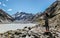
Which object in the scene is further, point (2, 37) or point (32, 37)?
point (2, 37)

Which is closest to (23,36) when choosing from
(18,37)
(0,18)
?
(18,37)

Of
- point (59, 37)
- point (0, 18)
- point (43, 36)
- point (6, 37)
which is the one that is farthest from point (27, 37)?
point (0, 18)

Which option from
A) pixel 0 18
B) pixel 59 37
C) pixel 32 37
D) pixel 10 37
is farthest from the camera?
pixel 0 18

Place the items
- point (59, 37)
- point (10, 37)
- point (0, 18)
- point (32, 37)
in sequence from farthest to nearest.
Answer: point (0, 18) < point (59, 37) < point (10, 37) < point (32, 37)

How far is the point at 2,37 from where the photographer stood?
72.8 feet

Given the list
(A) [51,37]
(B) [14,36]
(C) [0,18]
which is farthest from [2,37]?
(C) [0,18]

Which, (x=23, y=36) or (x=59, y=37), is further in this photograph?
(x=59, y=37)

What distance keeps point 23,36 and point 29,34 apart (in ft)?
2.58

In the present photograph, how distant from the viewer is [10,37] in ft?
67.4

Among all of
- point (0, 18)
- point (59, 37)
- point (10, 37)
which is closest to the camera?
point (10, 37)

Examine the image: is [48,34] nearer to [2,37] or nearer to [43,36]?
[43,36]

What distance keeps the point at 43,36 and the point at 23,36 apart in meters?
2.51

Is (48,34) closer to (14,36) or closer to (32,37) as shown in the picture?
(32,37)

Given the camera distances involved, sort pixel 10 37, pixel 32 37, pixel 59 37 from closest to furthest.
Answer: pixel 32 37, pixel 10 37, pixel 59 37
